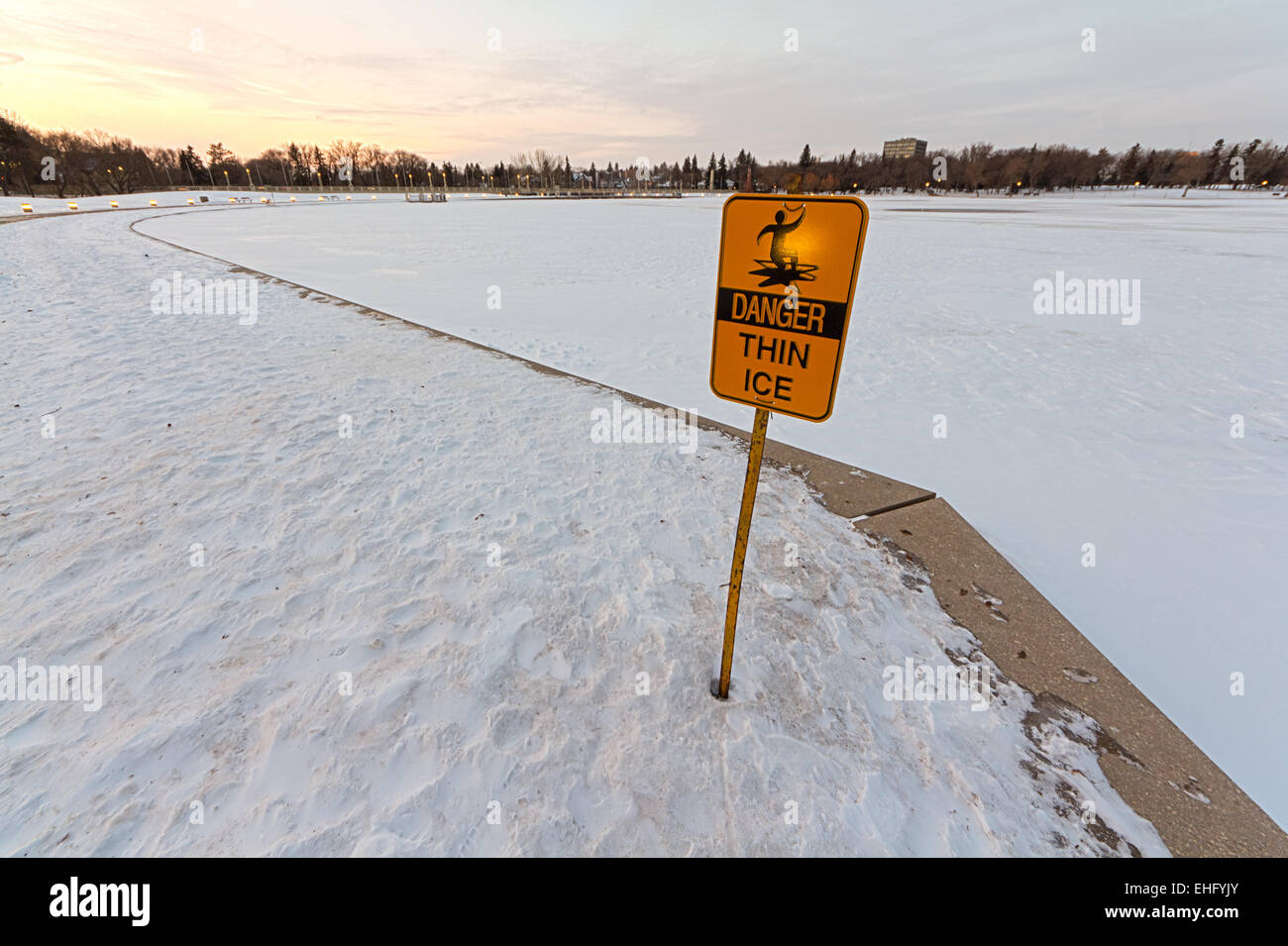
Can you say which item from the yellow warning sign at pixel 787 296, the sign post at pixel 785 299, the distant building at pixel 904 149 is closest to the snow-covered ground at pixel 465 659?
the sign post at pixel 785 299

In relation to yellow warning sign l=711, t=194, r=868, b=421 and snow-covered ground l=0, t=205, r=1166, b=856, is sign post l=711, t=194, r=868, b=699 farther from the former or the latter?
snow-covered ground l=0, t=205, r=1166, b=856

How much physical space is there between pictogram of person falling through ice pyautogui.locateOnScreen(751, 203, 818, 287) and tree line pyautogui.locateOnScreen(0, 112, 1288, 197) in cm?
7172

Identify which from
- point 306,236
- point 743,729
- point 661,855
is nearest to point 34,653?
point 661,855

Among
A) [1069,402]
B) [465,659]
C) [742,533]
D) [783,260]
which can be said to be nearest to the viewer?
[783,260]

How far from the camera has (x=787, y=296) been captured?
6.76 ft

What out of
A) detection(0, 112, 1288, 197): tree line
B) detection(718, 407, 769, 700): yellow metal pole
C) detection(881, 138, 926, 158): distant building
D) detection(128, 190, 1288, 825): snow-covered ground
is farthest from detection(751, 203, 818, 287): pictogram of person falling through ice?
detection(881, 138, 926, 158): distant building

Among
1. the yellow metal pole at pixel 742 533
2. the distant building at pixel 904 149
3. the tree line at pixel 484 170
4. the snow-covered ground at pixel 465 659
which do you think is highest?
the distant building at pixel 904 149

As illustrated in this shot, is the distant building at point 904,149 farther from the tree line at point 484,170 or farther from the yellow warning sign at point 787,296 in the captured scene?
the yellow warning sign at point 787,296

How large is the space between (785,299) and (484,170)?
160m

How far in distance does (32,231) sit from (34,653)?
30298 mm

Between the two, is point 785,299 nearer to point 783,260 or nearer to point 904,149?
point 783,260

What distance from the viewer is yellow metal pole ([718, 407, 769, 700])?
7.42 ft

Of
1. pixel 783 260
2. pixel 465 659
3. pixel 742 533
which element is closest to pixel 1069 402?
pixel 742 533

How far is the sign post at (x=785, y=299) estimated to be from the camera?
6.30 feet
